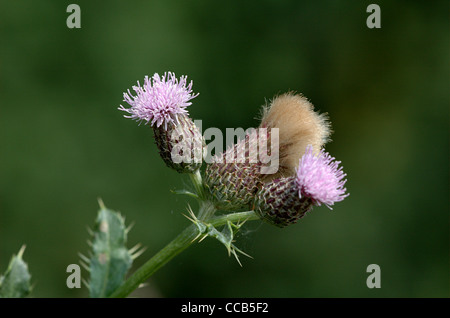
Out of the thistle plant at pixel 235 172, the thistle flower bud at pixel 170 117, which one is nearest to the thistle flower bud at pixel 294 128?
the thistle plant at pixel 235 172

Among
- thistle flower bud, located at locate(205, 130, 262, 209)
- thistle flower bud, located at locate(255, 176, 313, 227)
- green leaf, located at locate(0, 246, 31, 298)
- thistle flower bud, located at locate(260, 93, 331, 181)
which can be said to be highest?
thistle flower bud, located at locate(260, 93, 331, 181)

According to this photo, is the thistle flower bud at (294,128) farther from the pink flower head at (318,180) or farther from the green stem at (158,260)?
the green stem at (158,260)

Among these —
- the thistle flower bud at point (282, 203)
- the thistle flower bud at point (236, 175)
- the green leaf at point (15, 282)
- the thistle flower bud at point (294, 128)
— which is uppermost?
the thistle flower bud at point (294, 128)

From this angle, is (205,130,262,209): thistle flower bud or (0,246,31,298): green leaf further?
(205,130,262,209): thistle flower bud

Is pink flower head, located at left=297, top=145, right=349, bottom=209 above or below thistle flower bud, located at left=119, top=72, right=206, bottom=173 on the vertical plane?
below

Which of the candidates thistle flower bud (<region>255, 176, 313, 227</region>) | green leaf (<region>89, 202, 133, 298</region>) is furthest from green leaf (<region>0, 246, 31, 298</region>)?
thistle flower bud (<region>255, 176, 313, 227</region>)

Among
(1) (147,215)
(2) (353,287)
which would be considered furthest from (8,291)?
(2) (353,287)

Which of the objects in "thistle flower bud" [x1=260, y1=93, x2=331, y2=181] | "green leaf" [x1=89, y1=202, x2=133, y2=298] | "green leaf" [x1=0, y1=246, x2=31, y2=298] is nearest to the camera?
"green leaf" [x1=0, y1=246, x2=31, y2=298]

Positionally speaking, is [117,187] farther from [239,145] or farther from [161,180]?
[239,145]

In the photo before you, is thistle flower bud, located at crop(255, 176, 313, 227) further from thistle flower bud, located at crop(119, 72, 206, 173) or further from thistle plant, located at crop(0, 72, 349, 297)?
thistle flower bud, located at crop(119, 72, 206, 173)
